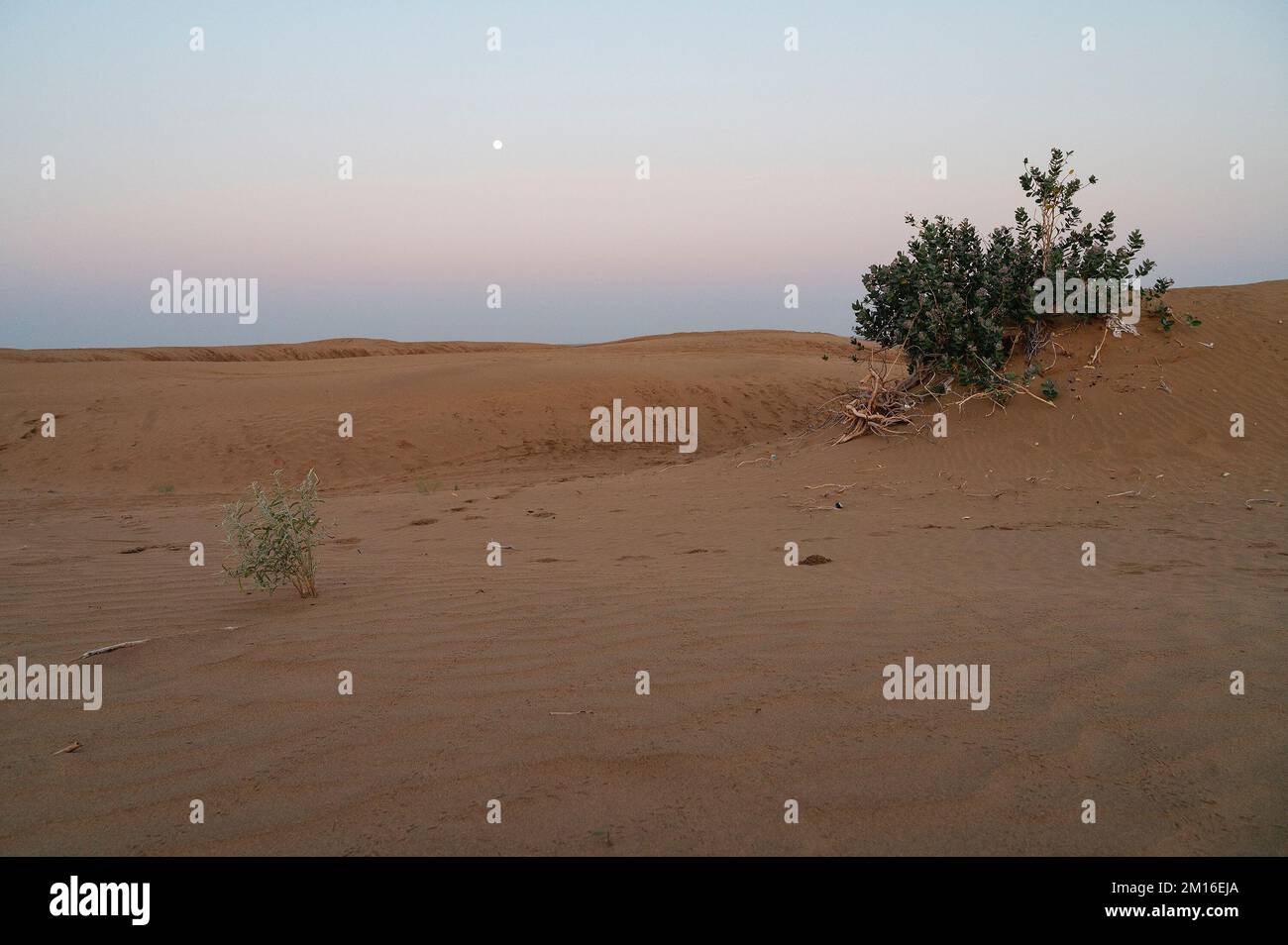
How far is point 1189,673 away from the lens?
3287mm

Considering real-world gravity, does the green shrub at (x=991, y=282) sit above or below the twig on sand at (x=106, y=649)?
above

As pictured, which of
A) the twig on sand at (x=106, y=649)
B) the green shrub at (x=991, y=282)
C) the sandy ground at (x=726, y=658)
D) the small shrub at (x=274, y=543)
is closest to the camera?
the sandy ground at (x=726, y=658)

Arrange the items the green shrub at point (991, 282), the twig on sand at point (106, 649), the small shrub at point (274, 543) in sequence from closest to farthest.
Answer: the twig on sand at point (106, 649) → the small shrub at point (274, 543) → the green shrub at point (991, 282)

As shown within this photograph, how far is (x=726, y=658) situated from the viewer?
3.55 metres

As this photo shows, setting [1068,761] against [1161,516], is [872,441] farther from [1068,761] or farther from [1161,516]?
[1068,761]

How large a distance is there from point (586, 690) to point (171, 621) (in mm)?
2522

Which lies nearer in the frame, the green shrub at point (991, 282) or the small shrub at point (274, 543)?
the small shrub at point (274, 543)

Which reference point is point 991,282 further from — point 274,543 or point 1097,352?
point 274,543

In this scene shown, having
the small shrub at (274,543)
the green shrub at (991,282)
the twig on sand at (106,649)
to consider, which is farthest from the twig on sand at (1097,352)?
the twig on sand at (106,649)

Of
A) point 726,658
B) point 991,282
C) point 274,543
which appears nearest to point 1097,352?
point 991,282

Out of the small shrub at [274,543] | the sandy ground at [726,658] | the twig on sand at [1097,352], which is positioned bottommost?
the sandy ground at [726,658]

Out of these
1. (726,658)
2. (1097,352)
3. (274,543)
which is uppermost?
(1097,352)

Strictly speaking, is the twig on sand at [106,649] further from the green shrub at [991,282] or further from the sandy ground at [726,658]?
the green shrub at [991,282]

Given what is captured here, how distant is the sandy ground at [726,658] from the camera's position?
2.37m
